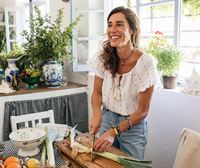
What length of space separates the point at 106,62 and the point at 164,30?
34.6 inches

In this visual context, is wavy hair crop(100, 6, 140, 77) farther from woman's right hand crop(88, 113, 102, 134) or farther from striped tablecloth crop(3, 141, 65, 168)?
striped tablecloth crop(3, 141, 65, 168)

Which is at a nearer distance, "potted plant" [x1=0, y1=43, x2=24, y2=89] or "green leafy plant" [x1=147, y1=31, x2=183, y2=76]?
"green leafy plant" [x1=147, y1=31, x2=183, y2=76]

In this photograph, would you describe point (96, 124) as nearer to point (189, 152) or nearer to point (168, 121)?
point (189, 152)

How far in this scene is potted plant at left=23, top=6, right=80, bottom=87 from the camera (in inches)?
101

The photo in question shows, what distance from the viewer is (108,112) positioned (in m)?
A: 1.56

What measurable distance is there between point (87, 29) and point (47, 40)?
17.7 inches

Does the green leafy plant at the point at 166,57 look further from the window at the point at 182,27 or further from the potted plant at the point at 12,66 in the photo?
the potted plant at the point at 12,66

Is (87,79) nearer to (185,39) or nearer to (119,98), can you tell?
(185,39)

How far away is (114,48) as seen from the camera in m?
1.62

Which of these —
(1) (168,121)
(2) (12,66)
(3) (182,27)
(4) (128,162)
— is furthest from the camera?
(2) (12,66)

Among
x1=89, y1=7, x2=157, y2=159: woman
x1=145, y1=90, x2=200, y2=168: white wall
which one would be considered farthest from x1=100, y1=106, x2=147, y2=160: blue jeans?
x1=145, y1=90, x2=200, y2=168: white wall

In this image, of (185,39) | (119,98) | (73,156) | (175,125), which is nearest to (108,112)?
(119,98)

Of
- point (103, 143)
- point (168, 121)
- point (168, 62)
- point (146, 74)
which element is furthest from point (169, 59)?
point (103, 143)

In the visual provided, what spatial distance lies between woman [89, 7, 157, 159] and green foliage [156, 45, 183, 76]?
494 millimetres
